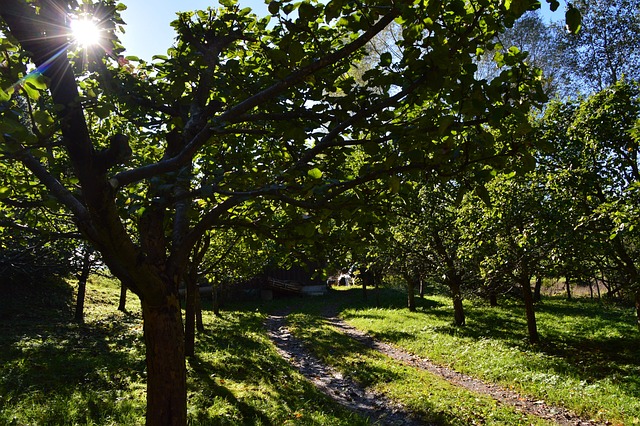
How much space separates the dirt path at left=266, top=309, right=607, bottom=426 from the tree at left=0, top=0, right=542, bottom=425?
6431mm

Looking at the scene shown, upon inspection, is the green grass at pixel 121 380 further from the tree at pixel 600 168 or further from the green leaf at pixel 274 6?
the tree at pixel 600 168

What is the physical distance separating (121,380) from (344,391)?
5.88 metres

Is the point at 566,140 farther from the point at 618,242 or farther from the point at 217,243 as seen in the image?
the point at 217,243

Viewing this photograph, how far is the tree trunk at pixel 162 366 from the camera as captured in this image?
4.53 meters

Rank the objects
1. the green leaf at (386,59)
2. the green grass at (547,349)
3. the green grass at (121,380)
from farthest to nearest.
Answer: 1. the green grass at (547,349)
2. the green grass at (121,380)
3. the green leaf at (386,59)

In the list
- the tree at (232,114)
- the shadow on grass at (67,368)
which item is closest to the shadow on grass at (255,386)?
the shadow on grass at (67,368)

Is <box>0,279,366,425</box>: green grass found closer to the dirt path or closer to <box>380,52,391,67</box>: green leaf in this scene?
the dirt path

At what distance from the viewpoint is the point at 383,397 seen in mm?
10547

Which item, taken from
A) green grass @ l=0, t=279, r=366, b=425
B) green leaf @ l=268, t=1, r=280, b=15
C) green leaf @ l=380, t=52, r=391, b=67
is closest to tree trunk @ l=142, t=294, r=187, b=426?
green leaf @ l=268, t=1, r=280, b=15

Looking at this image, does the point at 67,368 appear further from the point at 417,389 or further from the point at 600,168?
the point at 600,168

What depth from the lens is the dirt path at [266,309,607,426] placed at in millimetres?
9305

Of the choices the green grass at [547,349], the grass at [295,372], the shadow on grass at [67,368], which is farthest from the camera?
the green grass at [547,349]

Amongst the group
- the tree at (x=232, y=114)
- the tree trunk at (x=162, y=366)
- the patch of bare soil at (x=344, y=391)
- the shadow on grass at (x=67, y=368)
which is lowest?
the patch of bare soil at (x=344, y=391)

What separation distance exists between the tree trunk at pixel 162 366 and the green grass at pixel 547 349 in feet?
31.2
